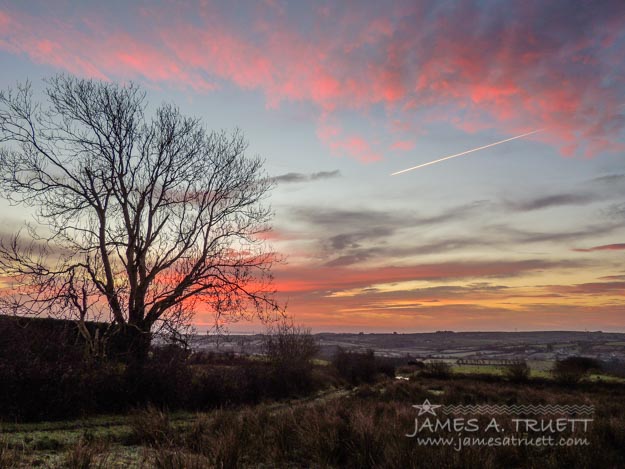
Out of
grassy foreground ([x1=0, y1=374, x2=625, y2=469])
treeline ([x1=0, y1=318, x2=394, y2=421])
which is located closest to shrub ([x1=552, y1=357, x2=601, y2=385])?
treeline ([x1=0, y1=318, x2=394, y2=421])

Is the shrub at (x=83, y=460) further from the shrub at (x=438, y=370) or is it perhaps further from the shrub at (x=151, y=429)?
the shrub at (x=438, y=370)

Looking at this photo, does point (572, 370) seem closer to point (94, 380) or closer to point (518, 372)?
point (518, 372)

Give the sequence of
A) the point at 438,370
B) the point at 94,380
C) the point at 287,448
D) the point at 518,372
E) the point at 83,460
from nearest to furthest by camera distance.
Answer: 1. the point at 83,460
2. the point at 287,448
3. the point at 94,380
4. the point at 518,372
5. the point at 438,370

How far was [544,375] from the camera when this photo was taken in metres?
34.8

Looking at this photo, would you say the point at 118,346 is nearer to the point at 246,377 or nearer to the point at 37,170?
the point at 246,377

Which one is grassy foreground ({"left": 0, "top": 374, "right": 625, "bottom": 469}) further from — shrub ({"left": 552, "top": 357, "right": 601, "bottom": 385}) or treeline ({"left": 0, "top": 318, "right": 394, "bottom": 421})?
shrub ({"left": 552, "top": 357, "right": 601, "bottom": 385})

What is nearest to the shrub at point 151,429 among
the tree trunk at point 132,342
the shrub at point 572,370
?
the tree trunk at point 132,342

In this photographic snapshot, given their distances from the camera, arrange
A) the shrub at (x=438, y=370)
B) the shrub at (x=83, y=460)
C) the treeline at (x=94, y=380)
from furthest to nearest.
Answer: the shrub at (x=438, y=370)
the treeline at (x=94, y=380)
the shrub at (x=83, y=460)

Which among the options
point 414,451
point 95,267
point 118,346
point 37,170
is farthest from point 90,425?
point 37,170

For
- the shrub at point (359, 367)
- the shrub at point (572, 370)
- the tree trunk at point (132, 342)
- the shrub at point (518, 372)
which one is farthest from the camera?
the shrub at point (359, 367)

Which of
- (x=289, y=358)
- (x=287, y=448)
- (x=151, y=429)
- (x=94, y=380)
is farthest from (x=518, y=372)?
(x=151, y=429)

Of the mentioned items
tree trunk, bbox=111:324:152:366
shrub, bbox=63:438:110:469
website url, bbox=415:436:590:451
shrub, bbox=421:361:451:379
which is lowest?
shrub, bbox=421:361:451:379

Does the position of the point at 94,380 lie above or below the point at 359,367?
above

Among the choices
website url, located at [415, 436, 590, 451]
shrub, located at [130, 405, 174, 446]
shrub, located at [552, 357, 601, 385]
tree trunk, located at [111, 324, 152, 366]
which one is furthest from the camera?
shrub, located at [552, 357, 601, 385]
